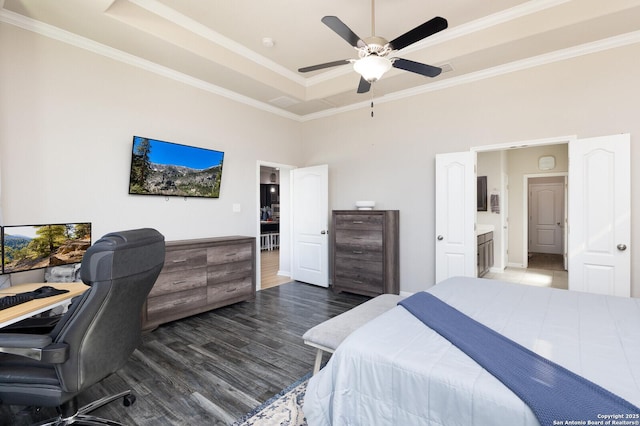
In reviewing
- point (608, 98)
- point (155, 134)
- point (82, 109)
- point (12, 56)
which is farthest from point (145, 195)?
point (608, 98)

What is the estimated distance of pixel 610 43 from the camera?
325 centimetres

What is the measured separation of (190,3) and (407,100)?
310 centimetres

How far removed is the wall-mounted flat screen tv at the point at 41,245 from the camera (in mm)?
2270

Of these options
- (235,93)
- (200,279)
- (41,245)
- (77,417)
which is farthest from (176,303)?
(235,93)

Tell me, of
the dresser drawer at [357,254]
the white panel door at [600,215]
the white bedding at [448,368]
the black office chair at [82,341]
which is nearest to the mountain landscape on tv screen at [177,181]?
the dresser drawer at [357,254]

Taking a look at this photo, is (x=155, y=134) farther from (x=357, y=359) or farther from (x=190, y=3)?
(x=357, y=359)

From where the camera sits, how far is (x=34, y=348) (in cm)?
144

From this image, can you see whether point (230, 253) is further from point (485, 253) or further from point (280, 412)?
point (485, 253)

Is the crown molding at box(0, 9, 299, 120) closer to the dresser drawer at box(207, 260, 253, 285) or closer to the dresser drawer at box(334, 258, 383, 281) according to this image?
the dresser drawer at box(207, 260, 253, 285)

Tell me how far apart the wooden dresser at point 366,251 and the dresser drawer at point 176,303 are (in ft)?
6.94

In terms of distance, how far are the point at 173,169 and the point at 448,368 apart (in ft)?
12.5

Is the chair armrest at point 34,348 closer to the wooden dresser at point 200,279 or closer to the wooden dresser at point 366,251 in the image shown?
the wooden dresser at point 200,279

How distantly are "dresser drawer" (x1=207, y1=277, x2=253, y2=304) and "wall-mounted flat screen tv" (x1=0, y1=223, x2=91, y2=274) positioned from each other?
5.19 ft

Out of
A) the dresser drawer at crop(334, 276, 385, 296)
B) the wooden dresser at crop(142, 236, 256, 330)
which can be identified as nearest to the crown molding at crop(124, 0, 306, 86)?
the wooden dresser at crop(142, 236, 256, 330)
